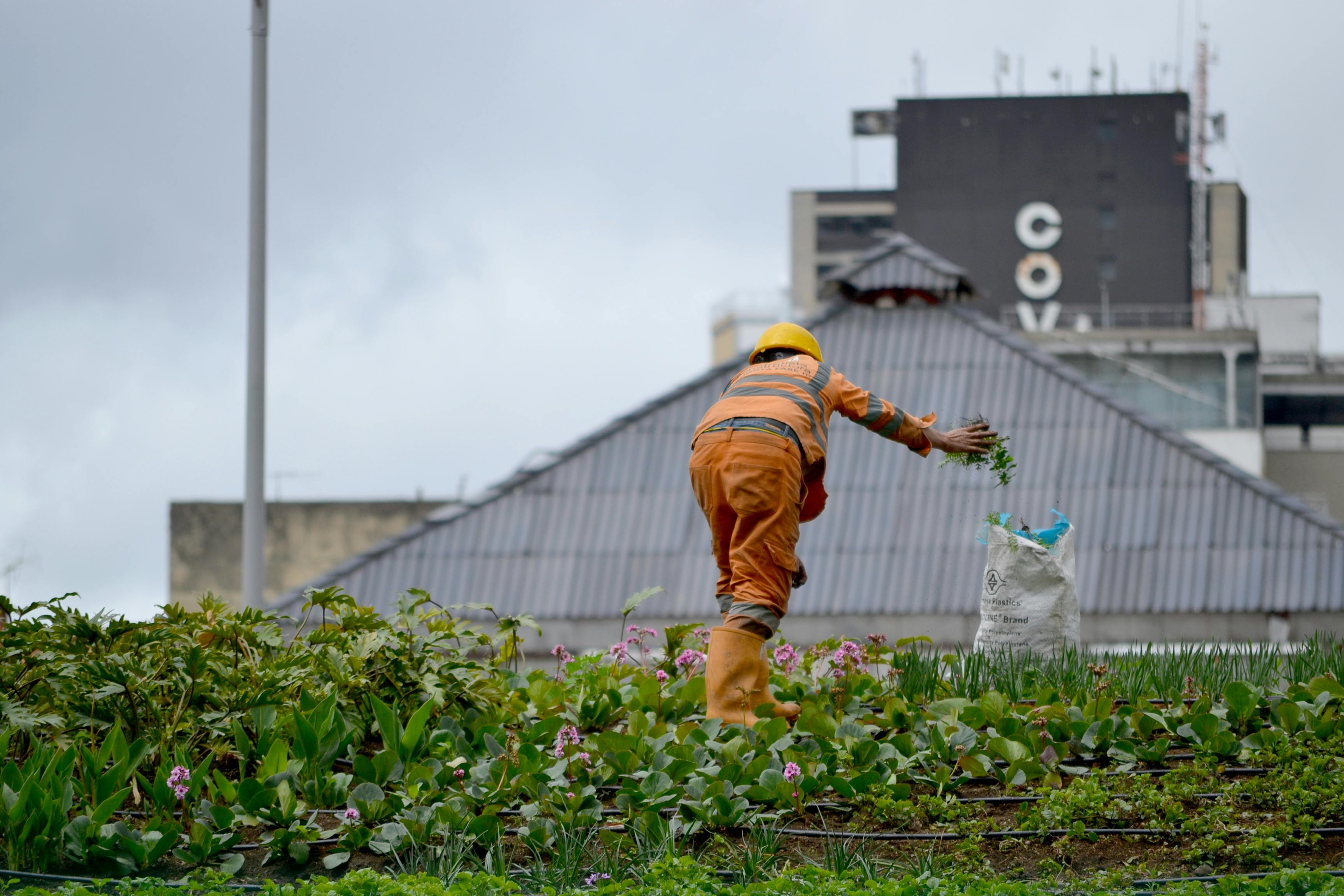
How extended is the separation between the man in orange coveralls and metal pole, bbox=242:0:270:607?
6.98m

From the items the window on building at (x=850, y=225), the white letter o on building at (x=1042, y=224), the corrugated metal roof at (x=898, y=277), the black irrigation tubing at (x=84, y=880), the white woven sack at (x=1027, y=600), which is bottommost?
the black irrigation tubing at (x=84, y=880)

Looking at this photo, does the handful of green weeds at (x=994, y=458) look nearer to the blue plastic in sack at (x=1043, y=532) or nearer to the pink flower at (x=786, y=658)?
the blue plastic in sack at (x=1043, y=532)

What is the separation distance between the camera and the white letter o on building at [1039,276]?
6512 centimetres

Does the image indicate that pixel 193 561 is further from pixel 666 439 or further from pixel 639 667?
pixel 639 667

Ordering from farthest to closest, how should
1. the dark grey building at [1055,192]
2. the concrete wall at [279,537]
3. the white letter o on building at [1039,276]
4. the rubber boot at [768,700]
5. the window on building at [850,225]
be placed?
the window on building at [850,225] → the white letter o on building at [1039,276] → the dark grey building at [1055,192] → the concrete wall at [279,537] → the rubber boot at [768,700]

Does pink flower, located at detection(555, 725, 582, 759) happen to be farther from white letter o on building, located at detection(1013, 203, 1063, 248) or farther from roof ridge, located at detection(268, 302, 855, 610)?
white letter o on building, located at detection(1013, 203, 1063, 248)

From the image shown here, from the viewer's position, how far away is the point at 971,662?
7129 millimetres

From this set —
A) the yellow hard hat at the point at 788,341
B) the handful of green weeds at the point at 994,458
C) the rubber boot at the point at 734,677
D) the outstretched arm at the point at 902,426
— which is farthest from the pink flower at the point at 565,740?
the handful of green weeds at the point at 994,458

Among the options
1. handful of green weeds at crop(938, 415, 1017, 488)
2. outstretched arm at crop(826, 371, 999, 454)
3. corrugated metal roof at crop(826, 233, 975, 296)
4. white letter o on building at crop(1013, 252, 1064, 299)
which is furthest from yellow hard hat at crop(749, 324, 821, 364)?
white letter o on building at crop(1013, 252, 1064, 299)

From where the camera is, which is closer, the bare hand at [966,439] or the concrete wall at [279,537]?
the bare hand at [966,439]

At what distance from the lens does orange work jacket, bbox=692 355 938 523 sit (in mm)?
6754

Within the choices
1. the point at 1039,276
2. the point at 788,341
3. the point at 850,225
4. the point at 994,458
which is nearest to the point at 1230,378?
the point at 1039,276

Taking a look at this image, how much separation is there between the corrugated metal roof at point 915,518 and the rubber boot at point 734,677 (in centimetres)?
1158

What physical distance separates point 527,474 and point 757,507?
14.3 metres
